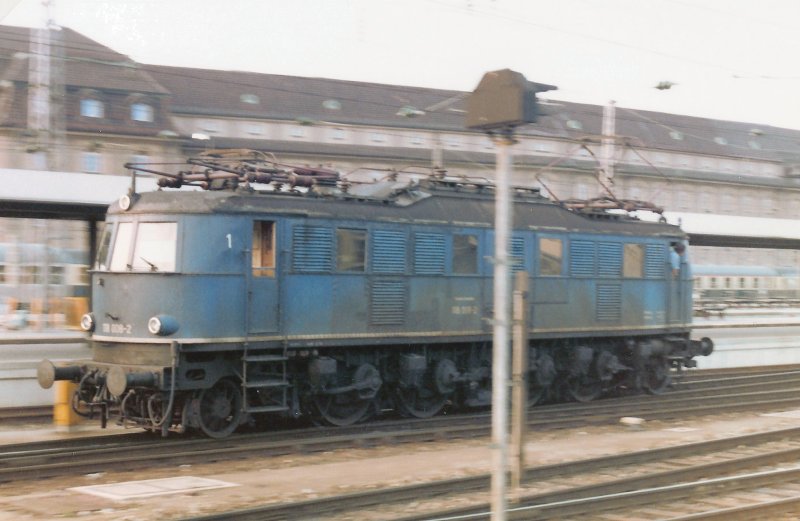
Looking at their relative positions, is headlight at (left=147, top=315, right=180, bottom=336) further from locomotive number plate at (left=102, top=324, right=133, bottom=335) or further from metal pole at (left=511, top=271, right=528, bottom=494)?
metal pole at (left=511, top=271, right=528, bottom=494)

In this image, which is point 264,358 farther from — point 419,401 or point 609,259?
point 609,259

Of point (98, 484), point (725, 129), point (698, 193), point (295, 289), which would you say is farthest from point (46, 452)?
point (725, 129)

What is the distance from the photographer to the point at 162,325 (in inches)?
579

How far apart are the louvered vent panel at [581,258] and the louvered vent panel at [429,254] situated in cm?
360

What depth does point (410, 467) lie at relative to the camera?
13.8 metres

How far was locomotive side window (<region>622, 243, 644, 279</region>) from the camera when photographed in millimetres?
22211

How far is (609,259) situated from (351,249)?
279 inches

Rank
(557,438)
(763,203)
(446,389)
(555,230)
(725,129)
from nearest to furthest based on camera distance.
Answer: (557,438)
(446,389)
(555,230)
(763,203)
(725,129)

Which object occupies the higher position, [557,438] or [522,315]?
[522,315]

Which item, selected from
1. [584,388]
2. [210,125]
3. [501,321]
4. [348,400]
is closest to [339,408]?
[348,400]

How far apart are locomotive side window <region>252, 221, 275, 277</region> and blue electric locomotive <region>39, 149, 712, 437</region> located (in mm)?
24

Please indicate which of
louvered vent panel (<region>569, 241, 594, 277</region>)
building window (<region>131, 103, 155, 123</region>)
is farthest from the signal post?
building window (<region>131, 103, 155, 123</region>)

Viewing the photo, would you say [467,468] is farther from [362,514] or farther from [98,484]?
[98,484]

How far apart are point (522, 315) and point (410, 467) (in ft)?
11.7
